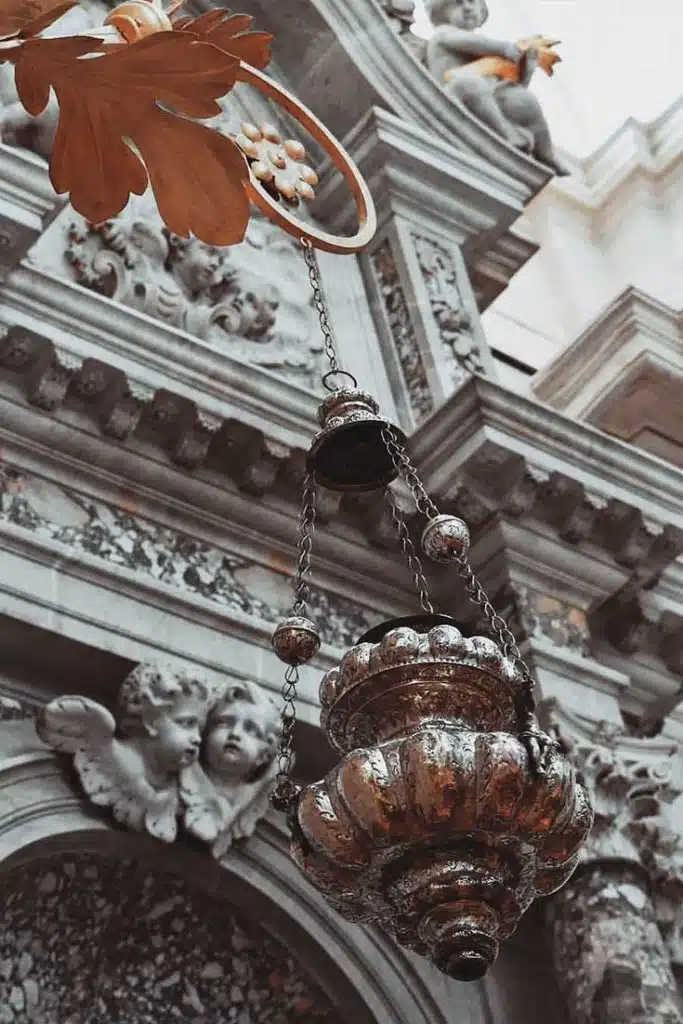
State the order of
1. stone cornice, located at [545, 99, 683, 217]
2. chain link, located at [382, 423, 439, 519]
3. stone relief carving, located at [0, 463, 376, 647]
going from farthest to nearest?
stone cornice, located at [545, 99, 683, 217], stone relief carving, located at [0, 463, 376, 647], chain link, located at [382, 423, 439, 519]

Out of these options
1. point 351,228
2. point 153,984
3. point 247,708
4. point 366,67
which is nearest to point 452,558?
point 247,708

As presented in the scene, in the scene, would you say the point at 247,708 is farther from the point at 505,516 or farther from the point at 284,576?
the point at 505,516

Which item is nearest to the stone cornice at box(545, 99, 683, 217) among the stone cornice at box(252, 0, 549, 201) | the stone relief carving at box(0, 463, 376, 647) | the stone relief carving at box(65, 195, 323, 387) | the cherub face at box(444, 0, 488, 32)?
the cherub face at box(444, 0, 488, 32)

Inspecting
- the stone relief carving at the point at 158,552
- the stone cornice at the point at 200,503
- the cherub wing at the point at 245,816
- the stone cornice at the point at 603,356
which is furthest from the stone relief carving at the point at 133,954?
the stone cornice at the point at 603,356

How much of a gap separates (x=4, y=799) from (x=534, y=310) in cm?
712

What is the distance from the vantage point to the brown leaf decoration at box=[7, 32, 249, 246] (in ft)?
10.0

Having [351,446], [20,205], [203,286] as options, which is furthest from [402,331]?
[351,446]

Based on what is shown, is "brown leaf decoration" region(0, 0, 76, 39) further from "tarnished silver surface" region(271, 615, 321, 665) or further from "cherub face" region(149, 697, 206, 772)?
"cherub face" region(149, 697, 206, 772)

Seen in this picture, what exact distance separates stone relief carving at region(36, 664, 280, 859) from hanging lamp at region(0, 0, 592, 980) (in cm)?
157

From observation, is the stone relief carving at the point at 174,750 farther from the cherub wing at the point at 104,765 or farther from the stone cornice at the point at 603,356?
the stone cornice at the point at 603,356

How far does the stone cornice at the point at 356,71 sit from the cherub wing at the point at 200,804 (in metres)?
3.94

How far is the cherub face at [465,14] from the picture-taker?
9.04 m

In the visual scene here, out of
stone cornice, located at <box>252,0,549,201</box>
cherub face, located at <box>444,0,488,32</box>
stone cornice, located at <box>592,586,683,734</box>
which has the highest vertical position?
cherub face, located at <box>444,0,488,32</box>

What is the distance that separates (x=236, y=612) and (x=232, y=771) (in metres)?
0.60
